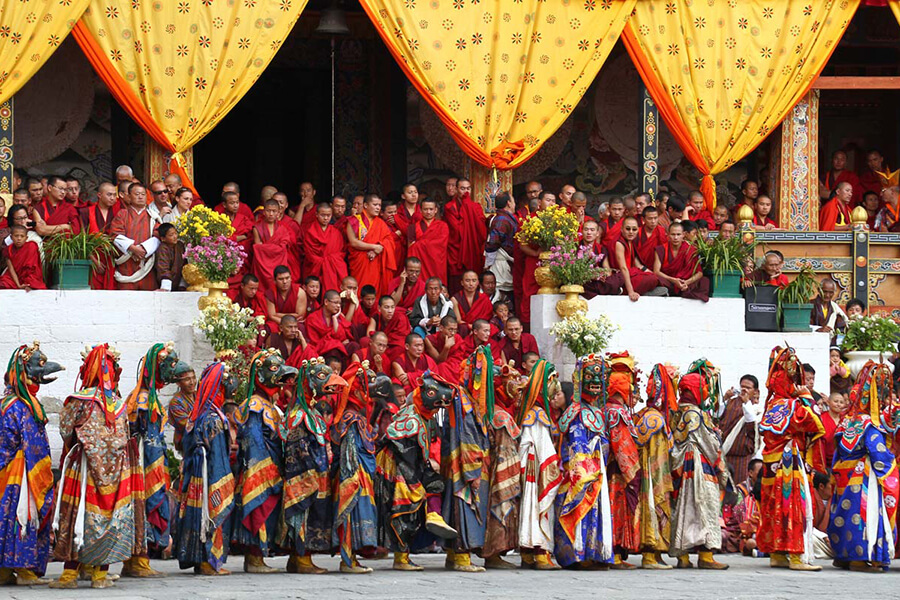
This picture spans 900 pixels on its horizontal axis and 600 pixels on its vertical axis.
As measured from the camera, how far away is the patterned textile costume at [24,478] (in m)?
10.7

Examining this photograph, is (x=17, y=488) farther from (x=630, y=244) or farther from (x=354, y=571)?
(x=630, y=244)

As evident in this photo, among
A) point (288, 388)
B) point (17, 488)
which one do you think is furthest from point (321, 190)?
point (17, 488)

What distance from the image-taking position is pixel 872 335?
16.3 meters

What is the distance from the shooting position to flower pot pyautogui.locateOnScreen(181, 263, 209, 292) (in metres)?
15.0

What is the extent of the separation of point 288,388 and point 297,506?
0.91 meters

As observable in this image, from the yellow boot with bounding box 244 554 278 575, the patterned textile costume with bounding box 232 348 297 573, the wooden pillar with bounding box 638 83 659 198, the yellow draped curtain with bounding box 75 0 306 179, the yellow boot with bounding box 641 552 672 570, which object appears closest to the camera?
the patterned textile costume with bounding box 232 348 297 573

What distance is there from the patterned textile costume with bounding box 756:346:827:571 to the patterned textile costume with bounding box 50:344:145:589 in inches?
170

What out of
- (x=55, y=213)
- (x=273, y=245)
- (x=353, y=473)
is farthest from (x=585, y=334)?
(x=55, y=213)

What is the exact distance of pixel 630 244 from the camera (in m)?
16.3

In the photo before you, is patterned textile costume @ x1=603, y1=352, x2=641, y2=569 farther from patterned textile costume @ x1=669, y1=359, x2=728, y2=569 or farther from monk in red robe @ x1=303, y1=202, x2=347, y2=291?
monk in red robe @ x1=303, y1=202, x2=347, y2=291

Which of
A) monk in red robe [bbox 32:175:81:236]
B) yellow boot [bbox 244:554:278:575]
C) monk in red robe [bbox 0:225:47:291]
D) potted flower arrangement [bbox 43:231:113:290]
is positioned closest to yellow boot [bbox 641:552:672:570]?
yellow boot [bbox 244:554:278:575]

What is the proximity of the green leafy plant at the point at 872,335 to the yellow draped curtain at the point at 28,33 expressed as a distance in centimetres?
Answer: 767

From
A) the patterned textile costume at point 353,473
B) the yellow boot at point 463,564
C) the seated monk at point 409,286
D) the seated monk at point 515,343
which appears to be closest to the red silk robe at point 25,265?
the seated monk at point 409,286

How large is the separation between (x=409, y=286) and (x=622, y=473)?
4.73 meters
